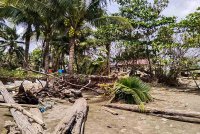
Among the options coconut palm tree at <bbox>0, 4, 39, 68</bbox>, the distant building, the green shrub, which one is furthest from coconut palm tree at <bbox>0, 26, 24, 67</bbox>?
the green shrub

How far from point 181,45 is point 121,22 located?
447 cm

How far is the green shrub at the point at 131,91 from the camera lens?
11398 mm

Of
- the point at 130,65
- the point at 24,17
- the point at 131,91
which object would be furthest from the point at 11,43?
the point at 131,91

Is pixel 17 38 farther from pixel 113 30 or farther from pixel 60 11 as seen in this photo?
pixel 60 11

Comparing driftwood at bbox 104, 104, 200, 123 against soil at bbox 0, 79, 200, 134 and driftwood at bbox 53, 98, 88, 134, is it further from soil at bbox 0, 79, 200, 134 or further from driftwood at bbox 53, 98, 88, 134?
driftwood at bbox 53, 98, 88, 134

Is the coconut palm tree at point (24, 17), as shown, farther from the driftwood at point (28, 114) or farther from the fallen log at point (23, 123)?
the fallen log at point (23, 123)

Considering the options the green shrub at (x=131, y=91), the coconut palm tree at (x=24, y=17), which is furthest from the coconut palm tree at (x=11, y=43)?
the green shrub at (x=131, y=91)

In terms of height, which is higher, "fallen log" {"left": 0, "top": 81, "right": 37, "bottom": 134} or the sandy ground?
"fallen log" {"left": 0, "top": 81, "right": 37, "bottom": 134}

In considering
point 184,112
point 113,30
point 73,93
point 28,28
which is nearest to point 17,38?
point 28,28

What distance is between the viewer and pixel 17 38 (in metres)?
35.6

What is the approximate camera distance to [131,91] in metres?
11.5

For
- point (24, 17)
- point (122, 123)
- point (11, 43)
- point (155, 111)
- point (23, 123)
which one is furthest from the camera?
point (11, 43)

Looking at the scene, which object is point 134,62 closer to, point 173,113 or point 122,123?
point 173,113

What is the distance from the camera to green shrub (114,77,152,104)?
37.4ft
